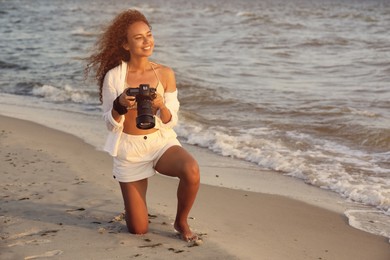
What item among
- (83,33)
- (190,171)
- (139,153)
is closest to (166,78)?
(139,153)

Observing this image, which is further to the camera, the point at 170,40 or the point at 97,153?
the point at 170,40

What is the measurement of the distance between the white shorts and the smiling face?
1.78ft

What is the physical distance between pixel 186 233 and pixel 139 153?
1.99 ft

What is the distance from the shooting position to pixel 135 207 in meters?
4.76

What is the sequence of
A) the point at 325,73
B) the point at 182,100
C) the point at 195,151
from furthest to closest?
the point at 325,73 < the point at 182,100 < the point at 195,151

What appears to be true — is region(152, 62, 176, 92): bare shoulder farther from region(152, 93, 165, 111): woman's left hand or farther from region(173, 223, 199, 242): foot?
region(173, 223, 199, 242): foot

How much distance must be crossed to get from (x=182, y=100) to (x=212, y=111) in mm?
1075

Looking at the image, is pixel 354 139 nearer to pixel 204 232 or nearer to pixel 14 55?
pixel 204 232

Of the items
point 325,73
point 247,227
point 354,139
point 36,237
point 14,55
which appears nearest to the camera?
point 36,237

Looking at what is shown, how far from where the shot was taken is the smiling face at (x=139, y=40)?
4.78 meters

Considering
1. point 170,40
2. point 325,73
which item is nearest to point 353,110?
point 325,73

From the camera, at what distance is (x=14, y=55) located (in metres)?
17.4

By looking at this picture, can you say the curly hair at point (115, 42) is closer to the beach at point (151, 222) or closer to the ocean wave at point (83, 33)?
the beach at point (151, 222)

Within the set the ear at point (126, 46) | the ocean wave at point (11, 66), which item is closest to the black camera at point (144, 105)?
the ear at point (126, 46)
